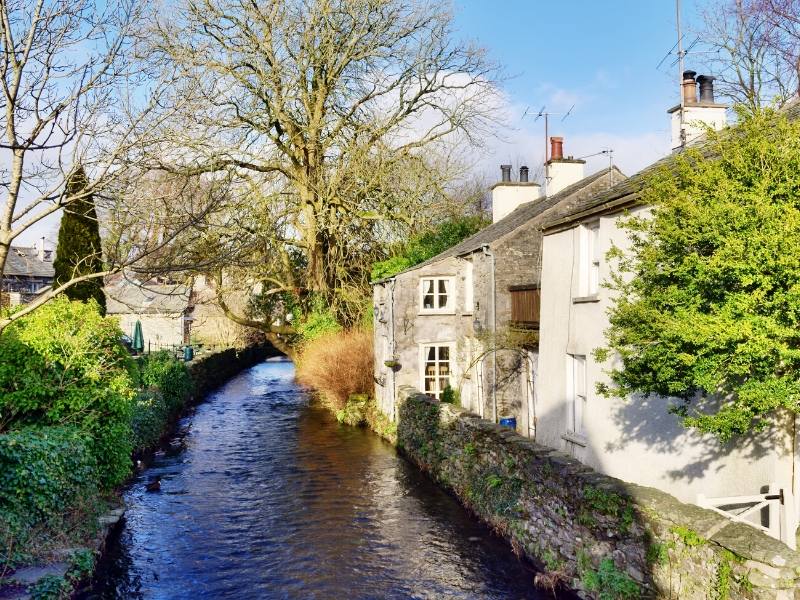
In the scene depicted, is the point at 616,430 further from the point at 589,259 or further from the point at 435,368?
the point at 435,368

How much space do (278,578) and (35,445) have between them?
4.58 meters

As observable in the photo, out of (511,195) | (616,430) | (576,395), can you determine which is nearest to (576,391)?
(576,395)

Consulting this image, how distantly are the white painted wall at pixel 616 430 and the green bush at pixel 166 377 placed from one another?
49.9 feet

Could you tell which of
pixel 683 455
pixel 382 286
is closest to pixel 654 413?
pixel 683 455

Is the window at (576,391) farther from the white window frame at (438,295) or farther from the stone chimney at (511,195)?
the stone chimney at (511,195)

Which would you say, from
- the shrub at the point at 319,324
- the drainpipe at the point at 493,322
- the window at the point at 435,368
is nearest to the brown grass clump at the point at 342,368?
the shrub at the point at 319,324

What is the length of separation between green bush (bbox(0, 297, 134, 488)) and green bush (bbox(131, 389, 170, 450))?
4.37m

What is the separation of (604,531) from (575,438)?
181 inches

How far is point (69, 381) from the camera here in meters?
13.8

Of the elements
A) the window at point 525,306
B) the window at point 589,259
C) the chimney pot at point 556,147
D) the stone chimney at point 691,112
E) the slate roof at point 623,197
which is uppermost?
the chimney pot at point 556,147

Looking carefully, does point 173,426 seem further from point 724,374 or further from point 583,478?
point 724,374

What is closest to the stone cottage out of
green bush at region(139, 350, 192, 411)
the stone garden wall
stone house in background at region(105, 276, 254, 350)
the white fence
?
the white fence

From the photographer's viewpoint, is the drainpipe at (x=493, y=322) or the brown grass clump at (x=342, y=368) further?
the brown grass clump at (x=342, y=368)

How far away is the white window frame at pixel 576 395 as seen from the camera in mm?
14383
